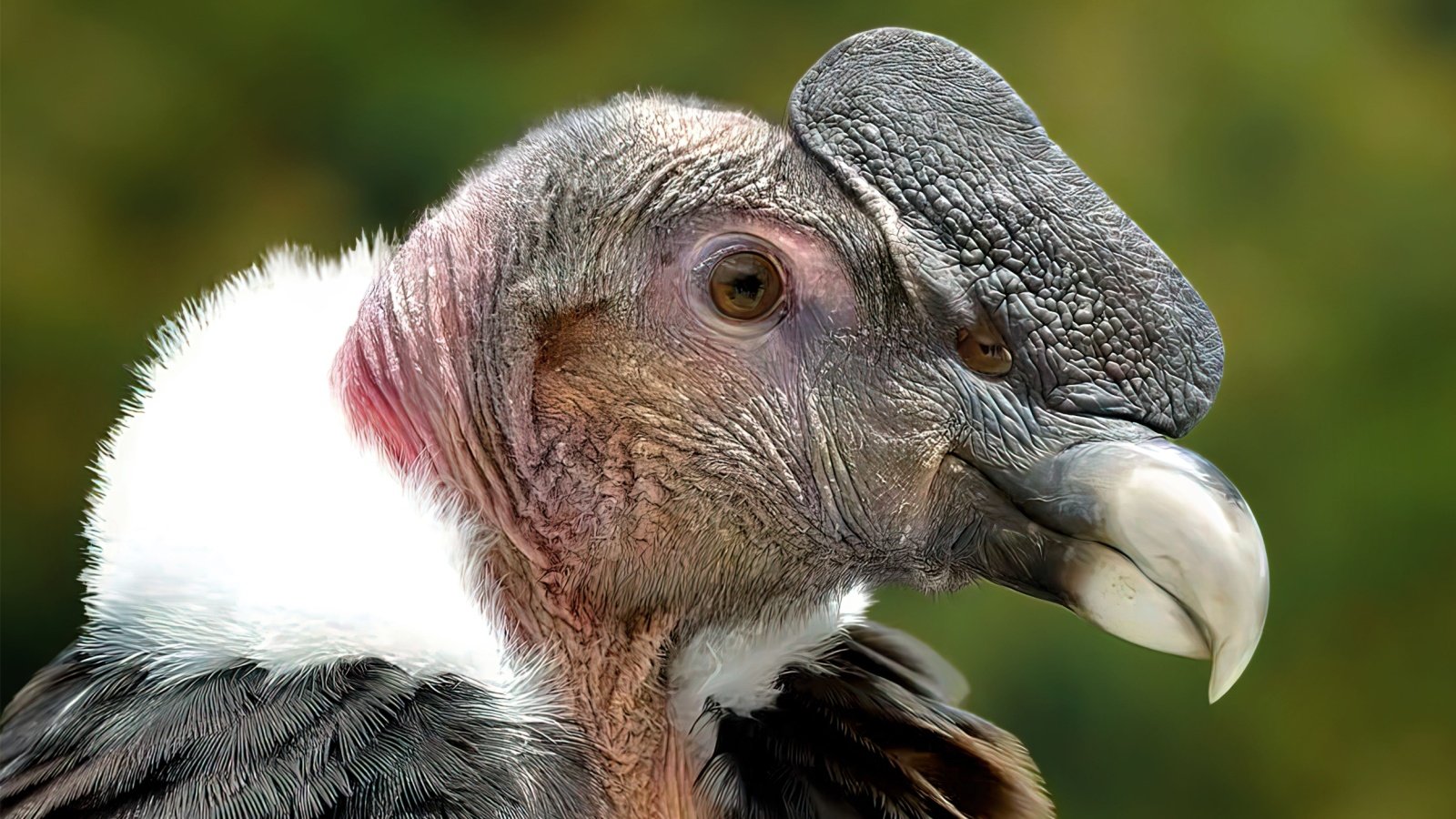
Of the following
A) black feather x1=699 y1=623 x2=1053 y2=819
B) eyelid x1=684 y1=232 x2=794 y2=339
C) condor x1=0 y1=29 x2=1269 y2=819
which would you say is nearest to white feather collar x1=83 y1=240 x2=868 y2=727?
condor x1=0 y1=29 x2=1269 y2=819

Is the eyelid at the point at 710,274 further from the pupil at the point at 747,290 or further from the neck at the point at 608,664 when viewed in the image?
the neck at the point at 608,664

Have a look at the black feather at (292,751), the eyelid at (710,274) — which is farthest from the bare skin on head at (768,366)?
the black feather at (292,751)

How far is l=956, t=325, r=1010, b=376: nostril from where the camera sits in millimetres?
1339

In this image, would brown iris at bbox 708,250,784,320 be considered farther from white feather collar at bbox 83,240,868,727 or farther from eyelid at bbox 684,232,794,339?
white feather collar at bbox 83,240,868,727

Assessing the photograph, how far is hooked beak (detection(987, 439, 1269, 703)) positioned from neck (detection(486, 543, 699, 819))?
0.40m

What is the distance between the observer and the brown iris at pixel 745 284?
4.59 feet

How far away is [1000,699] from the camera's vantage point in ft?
9.86

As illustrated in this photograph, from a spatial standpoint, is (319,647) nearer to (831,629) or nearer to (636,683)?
(636,683)

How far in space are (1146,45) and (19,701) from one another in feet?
8.78

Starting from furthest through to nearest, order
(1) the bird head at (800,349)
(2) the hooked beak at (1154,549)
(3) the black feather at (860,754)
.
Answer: (3) the black feather at (860,754), (1) the bird head at (800,349), (2) the hooked beak at (1154,549)

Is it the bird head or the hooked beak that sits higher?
the bird head

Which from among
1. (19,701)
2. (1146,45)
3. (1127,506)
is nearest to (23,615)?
(19,701)

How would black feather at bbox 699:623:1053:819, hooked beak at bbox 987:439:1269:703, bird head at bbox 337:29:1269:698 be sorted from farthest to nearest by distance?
black feather at bbox 699:623:1053:819 < bird head at bbox 337:29:1269:698 < hooked beak at bbox 987:439:1269:703

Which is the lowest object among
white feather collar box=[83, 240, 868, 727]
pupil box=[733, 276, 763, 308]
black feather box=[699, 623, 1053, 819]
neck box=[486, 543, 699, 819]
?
black feather box=[699, 623, 1053, 819]
